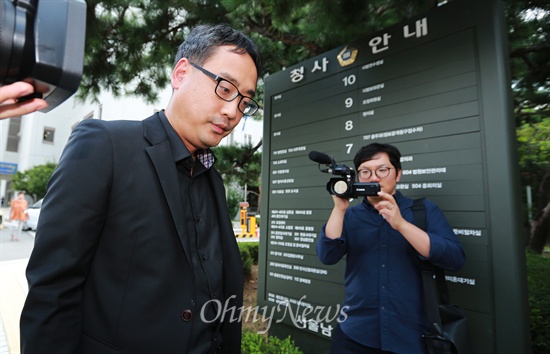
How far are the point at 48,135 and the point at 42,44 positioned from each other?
33.1 meters

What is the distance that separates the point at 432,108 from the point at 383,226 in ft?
3.09

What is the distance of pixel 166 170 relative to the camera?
1130 mm

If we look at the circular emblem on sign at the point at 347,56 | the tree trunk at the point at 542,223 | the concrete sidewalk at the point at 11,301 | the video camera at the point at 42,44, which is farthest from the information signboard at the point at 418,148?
the tree trunk at the point at 542,223

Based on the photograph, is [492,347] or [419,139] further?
[419,139]

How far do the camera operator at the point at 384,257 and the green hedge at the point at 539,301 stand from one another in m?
1.85

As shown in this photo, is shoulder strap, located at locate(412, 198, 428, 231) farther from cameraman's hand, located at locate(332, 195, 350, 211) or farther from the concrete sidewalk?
the concrete sidewalk

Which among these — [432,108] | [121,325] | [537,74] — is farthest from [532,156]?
[121,325]

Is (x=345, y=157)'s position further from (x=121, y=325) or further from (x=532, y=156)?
(x=532, y=156)

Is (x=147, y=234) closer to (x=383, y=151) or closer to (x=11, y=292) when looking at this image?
(x=383, y=151)

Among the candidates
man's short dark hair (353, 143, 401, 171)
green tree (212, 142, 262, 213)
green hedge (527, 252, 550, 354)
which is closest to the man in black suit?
man's short dark hair (353, 143, 401, 171)

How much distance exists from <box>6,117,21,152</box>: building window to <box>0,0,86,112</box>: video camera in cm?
4047

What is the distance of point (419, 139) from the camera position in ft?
7.45

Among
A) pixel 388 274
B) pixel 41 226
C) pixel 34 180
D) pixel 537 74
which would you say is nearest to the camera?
pixel 41 226

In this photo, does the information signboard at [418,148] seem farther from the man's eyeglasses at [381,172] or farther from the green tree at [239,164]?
the green tree at [239,164]
